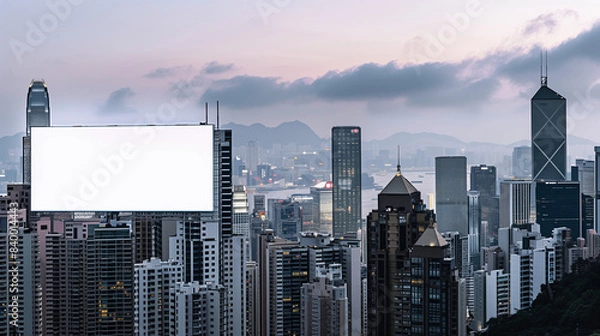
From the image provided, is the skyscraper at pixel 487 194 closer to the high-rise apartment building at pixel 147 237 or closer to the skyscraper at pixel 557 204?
the skyscraper at pixel 557 204

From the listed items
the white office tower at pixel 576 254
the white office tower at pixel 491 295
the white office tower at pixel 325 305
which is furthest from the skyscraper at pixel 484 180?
the white office tower at pixel 325 305

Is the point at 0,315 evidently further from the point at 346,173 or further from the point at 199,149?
the point at 346,173

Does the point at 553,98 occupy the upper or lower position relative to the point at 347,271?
upper

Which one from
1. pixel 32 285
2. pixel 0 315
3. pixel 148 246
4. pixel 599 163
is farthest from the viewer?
pixel 599 163

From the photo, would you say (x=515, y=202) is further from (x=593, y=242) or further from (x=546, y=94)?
(x=593, y=242)

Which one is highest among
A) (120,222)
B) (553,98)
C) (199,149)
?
(553,98)

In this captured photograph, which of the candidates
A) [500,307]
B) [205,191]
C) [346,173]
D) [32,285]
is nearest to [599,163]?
[346,173]
